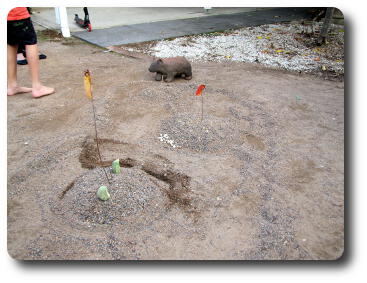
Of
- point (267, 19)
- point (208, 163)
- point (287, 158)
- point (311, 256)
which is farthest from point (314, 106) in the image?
point (267, 19)

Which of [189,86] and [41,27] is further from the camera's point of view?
[41,27]

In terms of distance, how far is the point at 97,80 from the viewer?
4.73 m

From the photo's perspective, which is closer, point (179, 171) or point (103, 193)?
point (103, 193)

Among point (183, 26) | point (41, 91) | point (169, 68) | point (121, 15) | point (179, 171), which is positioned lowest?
point (179, 171)

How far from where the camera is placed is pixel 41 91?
4.21 meters

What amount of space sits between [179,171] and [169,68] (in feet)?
6.80

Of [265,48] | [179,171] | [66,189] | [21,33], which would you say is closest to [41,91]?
[21,33]

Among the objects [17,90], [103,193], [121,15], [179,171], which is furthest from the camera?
[121,15]

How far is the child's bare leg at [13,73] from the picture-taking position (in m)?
3.90

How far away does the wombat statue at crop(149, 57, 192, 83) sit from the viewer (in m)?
4.55

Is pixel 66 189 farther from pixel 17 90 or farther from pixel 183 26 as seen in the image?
pixel 183 26

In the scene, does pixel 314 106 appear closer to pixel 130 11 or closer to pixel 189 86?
pixel 189 86

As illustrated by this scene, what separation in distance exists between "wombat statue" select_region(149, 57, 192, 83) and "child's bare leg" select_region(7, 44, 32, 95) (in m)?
1.64
